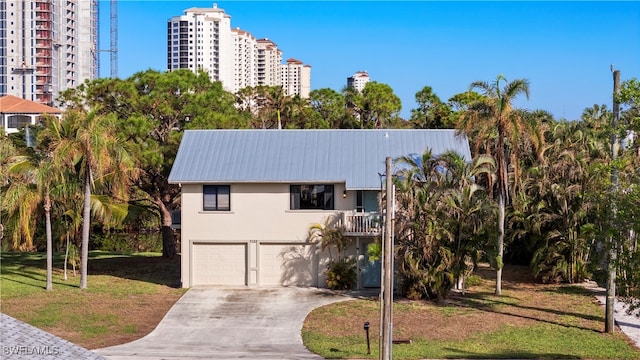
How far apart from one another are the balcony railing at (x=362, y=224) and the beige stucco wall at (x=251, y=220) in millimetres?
1088

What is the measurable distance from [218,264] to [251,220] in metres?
2.44

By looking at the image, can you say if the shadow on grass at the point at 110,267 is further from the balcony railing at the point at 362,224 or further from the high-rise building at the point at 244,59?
the high-rise building at the point at 244,59

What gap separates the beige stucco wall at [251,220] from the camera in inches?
1302

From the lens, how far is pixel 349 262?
32688mm

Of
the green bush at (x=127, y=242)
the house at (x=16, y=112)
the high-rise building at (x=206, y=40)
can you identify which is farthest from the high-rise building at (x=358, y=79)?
the green bush at (x=127, y=242)

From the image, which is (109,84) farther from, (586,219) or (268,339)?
(586,219)

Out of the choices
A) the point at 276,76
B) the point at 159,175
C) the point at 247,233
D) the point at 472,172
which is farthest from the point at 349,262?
the point at 276,76

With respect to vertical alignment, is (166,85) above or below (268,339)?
above

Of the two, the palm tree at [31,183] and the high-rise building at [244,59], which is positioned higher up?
the high-rise building at [244,59]

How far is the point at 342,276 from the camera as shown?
106 ft

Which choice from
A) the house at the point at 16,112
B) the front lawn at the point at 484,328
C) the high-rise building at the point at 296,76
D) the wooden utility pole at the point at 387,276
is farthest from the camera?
the high-rise building at the point at 296,76

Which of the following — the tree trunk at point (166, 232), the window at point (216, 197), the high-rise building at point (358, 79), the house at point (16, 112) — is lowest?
the tree trunk at point (166, 232)

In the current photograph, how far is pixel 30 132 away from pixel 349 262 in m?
14.3

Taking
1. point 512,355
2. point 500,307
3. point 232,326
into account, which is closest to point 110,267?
point 232,326
